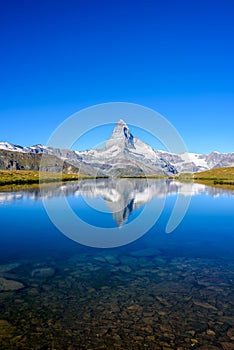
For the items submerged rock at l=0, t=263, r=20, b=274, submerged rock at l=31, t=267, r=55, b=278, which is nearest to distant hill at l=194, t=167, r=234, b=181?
submerged rock at l=31, t=267, r=55, b=278

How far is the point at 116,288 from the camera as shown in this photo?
12.9 m

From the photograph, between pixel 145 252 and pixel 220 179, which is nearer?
pixel 145 252

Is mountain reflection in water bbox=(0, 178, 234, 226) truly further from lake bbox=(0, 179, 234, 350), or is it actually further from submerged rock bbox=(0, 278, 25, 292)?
submerged rock bbox=(0, 278, 25, 292)

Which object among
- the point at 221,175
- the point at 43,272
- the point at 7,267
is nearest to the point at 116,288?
the point at 43,272

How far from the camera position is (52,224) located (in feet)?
91.6

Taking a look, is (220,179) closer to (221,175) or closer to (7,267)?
(221,175)

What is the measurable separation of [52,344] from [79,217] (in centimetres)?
2259

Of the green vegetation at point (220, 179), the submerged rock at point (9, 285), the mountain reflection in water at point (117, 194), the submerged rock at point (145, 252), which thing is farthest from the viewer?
the green vegetation at point (220, 179)

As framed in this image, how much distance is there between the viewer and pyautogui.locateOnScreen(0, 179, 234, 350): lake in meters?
9.39

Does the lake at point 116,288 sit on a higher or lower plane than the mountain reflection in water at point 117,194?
lower

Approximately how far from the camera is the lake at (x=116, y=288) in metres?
9.39

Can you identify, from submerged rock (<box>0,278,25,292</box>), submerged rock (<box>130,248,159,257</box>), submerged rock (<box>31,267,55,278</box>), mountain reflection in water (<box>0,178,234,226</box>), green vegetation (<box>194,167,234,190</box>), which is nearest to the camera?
Answer: submerged rock (<box>0,278,25,292</box>)

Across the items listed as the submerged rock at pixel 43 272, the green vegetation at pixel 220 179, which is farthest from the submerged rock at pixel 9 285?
the green vegetation at pixel 220 179

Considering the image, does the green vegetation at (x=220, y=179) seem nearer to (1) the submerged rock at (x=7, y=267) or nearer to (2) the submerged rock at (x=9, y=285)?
(1) the submerged rock at (x=7, y=267)
